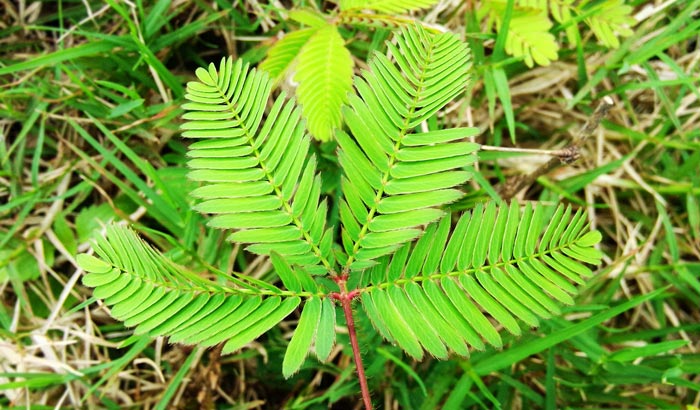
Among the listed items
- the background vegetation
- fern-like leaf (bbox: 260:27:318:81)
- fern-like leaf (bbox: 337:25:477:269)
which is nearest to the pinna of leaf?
fern-like leaf (bbox: 337:25:477:269)

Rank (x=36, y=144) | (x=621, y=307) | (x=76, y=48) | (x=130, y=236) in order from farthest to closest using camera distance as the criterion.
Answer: (x=36, y=144)
(x=76, y=48)
(x=621, y=307)
(x=130, y=236)

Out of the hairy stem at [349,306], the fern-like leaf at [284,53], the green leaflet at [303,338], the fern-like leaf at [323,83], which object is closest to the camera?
the green leaflet at [303,338]

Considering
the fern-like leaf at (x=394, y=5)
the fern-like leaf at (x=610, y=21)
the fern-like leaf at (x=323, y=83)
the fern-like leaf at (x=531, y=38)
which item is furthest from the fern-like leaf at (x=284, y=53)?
the fern-like leaf at (x=610, y=21)

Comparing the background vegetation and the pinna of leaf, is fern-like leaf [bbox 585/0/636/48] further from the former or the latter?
the pinna of leaf

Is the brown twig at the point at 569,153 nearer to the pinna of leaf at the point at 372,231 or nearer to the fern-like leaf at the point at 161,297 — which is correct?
the pinna of leaf at the point at 372,231

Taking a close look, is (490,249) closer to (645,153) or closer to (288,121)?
(288,121)

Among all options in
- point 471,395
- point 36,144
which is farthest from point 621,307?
point 36,144
